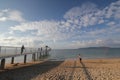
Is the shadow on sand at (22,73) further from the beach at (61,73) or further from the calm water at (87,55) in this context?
the calm water at (87,55)

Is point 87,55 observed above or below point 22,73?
above

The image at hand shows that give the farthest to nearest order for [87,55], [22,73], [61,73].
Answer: [87,55] → [22,73] → [61,73]

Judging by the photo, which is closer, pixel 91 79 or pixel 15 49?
pixel 91 79

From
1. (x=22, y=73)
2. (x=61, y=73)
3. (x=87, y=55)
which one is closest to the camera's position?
(x=61, y=73)

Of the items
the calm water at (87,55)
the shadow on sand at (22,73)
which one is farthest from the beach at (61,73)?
the calm water at (87,55)

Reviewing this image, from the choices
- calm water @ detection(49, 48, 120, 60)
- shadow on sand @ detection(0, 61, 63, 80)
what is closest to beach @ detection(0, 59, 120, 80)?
shadow on sand @ detection(0, 61, 63, 80)

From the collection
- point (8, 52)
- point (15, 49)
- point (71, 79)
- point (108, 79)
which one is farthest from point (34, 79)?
point (15, 49)

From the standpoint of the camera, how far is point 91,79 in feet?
43.0

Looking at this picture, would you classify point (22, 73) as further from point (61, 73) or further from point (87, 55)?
point (87, 55)

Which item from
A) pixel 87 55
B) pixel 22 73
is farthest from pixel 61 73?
pixel 87 55

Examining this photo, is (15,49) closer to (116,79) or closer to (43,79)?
(43,79)

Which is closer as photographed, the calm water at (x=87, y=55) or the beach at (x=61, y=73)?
the beach at (x=61, y=73)

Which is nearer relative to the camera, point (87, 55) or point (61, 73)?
point (61, 73)

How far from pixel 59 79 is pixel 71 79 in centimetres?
101
